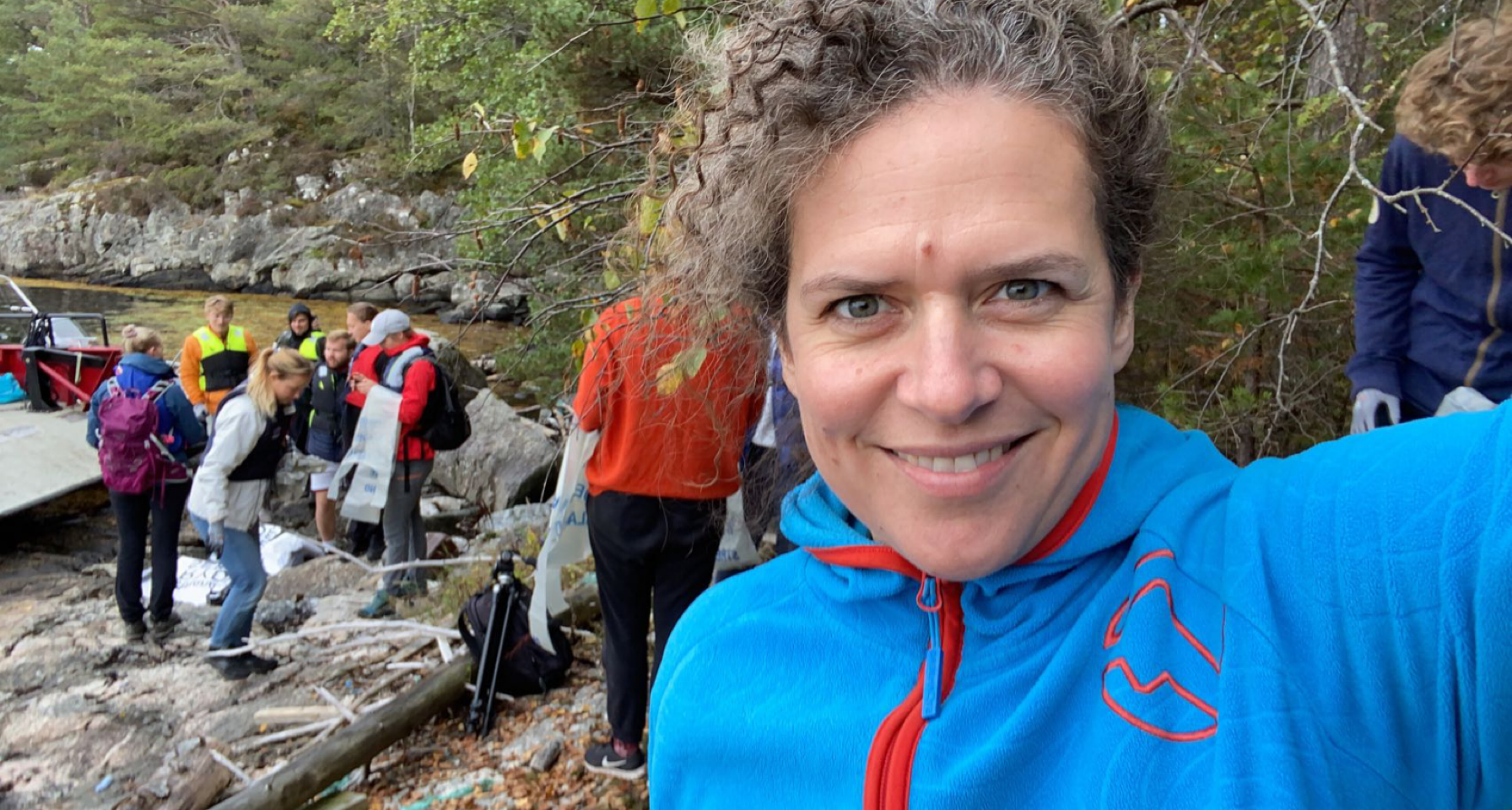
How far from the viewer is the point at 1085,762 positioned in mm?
904

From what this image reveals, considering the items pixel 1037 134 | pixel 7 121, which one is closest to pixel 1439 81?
pixel 1037 134

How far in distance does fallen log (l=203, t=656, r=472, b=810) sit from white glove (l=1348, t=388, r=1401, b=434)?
4414mm

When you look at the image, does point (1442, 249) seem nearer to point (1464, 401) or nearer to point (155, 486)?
point (1464, 401)

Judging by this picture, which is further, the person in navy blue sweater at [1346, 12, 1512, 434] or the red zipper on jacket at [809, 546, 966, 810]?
the person in navy blue sweater at [1346, 12, 1512, 434]

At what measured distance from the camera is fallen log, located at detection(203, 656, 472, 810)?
411 cm

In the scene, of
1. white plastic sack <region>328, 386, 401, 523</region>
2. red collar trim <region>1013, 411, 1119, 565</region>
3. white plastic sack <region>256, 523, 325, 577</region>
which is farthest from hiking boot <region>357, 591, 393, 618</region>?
red collar trim <region>1013, 411, 1119, 565</region>

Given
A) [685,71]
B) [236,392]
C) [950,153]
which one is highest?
[685,71]

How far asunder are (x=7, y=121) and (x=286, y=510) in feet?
148

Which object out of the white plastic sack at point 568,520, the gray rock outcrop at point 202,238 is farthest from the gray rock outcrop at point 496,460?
the gray rock outcrop at point 202,238

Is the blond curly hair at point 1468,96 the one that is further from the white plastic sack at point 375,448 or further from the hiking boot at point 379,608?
the hiking boot at point 379,608

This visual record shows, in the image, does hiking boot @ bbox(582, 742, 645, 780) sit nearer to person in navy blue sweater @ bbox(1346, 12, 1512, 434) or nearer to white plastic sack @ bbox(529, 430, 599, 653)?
white plastic sack @ bbox(529, 430, 599, 653)

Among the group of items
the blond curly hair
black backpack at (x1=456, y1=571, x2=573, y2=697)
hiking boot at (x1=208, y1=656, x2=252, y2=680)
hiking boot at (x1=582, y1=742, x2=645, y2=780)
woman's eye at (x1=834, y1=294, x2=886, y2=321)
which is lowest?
hiking boot at (x1=208, y1=656, x2=252, y2=680)

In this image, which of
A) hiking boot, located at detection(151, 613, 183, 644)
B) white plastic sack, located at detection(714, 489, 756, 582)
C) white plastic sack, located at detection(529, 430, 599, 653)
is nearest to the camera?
white plastic sack, located at detection(529, 430, 599, 653)

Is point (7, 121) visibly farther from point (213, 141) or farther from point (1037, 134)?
point (1037, 134)
